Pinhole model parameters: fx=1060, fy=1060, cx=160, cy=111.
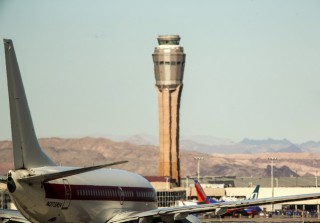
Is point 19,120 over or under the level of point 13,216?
over

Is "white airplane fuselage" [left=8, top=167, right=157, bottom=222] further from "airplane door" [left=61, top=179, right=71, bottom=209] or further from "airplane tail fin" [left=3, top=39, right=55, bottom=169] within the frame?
"airplane tail fin" [left=3, top=39, right=55, bottom=169]

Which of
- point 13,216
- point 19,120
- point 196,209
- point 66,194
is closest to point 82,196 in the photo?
point 66,194

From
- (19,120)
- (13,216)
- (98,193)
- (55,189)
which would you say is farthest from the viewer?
(13,216)

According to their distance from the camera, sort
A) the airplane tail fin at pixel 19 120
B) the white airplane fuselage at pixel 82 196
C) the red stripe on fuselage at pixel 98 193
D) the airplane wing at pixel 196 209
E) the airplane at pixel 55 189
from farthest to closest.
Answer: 1. the airplane wing at pixel 196 209
2. the red stripe on fuselage at pixel 98 193
3. the airplane tail fin at pixel 19 120
4. the white airplane fuselage at pixel 82 196
5. the airplane at pixel 55 189

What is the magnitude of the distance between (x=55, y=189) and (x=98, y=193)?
21.7ft

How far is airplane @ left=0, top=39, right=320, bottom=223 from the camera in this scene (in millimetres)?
60625

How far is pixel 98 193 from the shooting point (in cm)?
6912

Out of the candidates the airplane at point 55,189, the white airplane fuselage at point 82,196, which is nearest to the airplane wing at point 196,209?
the airplane at point 55,189

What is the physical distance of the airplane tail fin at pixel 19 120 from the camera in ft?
202

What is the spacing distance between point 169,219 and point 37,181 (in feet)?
34.1

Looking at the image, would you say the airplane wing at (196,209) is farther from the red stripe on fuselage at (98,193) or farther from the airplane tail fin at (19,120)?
the airplane tail fin at (19,120)

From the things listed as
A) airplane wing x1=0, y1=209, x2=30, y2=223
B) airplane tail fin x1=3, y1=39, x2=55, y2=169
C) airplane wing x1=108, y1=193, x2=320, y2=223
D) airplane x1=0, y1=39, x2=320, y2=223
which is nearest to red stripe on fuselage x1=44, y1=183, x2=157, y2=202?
airplane x1=0, y1=39, x2=320, y2=223

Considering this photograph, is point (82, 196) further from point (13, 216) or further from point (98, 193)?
point (13, 216)

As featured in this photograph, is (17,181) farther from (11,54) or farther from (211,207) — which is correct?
(211,207)
